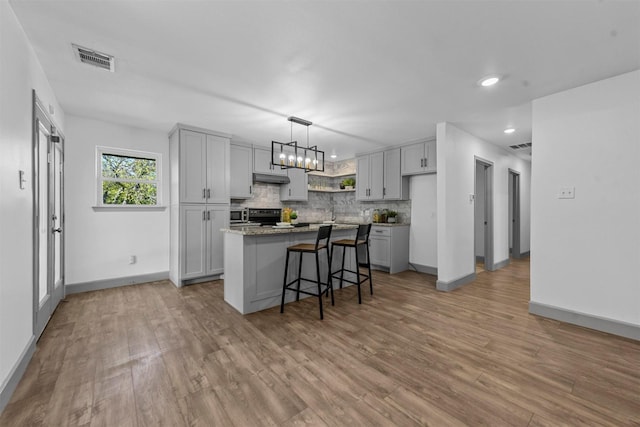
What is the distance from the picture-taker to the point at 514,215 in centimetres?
627

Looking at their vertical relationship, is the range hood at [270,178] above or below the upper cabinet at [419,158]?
below

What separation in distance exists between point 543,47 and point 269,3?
2.15m

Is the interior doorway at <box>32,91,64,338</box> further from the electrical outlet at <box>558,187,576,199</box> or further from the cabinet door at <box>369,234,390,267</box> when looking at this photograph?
the electrical outlet at <box>558,187,576,199</box>

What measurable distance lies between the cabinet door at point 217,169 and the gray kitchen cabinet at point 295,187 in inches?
61.1

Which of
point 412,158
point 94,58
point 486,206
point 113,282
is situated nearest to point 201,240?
point 113,282

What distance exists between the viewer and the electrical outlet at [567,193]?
2.83 metres

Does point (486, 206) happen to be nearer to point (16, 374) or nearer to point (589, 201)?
point (589, 201)

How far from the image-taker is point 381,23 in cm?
189

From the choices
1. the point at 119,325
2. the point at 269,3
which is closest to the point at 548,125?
the point at 269,3

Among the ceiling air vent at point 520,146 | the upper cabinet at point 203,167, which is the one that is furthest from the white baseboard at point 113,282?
the ceiling air vent at point 520,146

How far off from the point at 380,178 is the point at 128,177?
4536 mm

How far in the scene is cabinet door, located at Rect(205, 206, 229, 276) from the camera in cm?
440

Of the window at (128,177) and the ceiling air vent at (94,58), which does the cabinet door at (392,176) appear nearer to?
the window at (128,177)

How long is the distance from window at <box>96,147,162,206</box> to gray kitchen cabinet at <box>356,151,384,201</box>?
3.91 metres
